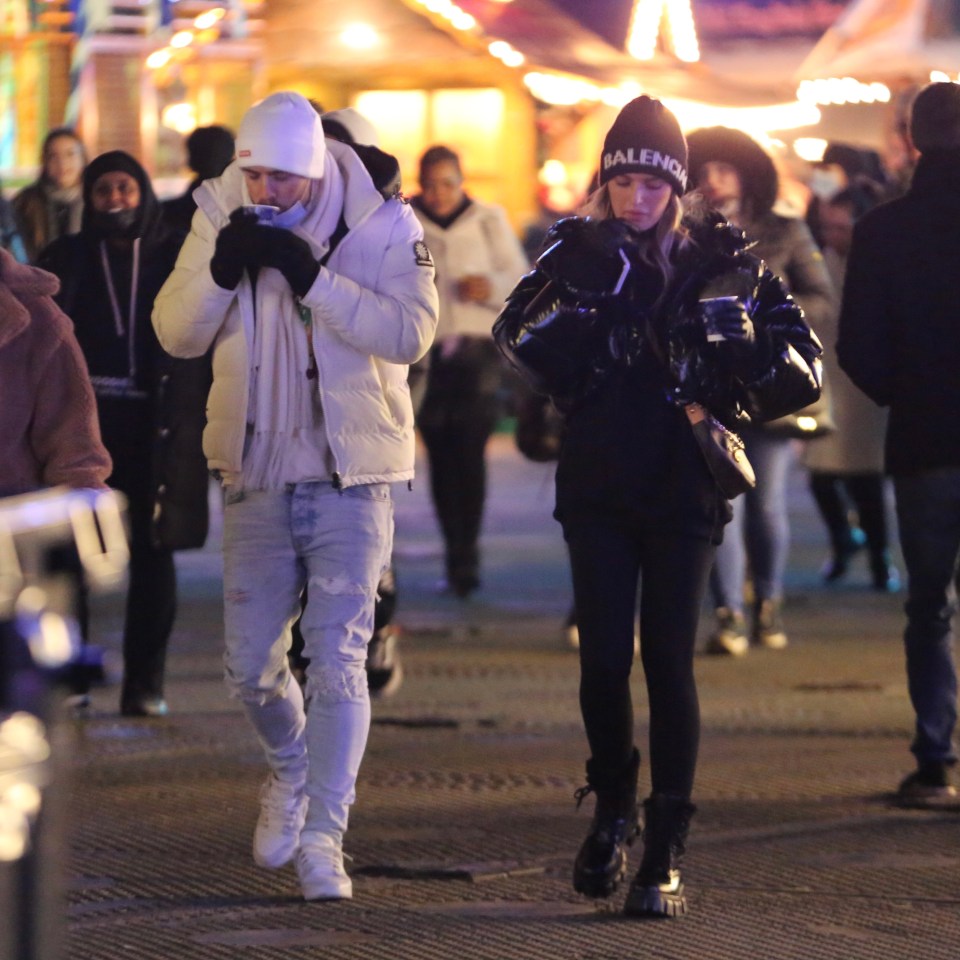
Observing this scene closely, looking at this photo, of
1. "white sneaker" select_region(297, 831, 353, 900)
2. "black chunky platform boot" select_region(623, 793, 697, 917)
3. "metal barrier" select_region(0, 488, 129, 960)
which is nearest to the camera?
"metal barrier" select_region(0, 488, 129, 960)

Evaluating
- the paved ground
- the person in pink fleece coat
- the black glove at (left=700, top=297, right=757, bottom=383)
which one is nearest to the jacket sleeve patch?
the black glove at (left=700, top=297, right=757, bottom=383)

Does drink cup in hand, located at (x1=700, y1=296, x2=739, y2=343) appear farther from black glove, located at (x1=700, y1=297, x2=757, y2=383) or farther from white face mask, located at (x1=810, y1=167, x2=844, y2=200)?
white face mask, located at (x1=810, y1=167, x2=844, y2=200)

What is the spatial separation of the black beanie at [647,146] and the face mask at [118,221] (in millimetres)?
2771

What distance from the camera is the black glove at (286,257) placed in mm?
5898

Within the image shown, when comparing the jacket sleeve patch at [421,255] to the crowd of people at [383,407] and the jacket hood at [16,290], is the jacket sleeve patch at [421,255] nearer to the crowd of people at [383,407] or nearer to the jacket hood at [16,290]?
the crowd of people at [383,407]

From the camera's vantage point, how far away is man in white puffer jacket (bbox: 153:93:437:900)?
601 cm

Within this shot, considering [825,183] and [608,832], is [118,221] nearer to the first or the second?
[608,832]

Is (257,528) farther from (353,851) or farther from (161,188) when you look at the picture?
(161,188)

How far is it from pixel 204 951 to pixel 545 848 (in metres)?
1.34

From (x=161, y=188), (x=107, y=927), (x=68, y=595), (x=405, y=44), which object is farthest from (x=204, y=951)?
(x=405, y=44)

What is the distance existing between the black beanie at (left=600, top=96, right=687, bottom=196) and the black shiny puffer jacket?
14 cm

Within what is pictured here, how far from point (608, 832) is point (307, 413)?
133 cm

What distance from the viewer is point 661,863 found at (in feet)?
19.2

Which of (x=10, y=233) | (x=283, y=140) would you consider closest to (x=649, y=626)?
(x=283, y=140)
